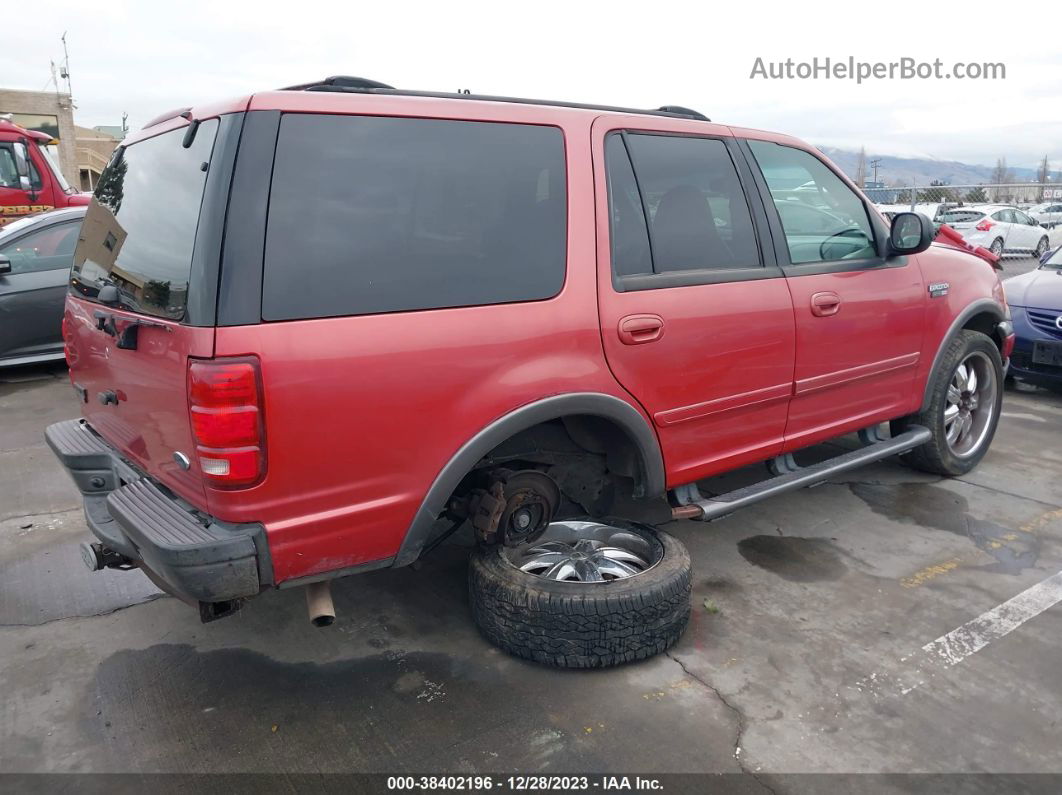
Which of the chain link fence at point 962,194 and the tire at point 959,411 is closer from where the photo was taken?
the tire at point 959,411

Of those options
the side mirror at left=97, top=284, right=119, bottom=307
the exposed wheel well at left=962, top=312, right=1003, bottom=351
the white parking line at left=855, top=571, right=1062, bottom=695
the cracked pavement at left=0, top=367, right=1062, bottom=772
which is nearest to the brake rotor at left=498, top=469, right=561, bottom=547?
the cracked pavement at left=0, top=367, right=1062, bottom=772

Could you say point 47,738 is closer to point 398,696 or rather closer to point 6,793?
point 6,793

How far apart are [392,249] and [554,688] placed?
163 cm

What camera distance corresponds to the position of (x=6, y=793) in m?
2.39

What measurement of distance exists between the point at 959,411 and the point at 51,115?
33409mm

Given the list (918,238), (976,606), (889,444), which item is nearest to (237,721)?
(976,606)

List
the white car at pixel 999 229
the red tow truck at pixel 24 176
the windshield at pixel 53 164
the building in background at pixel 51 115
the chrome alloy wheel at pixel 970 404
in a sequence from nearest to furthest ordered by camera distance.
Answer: the chrome alloy wheel at pixel 970 404, the red tow truck at pixel 24 176, the windshield at pixel 53 164, the white car at pixel 999 229, the building in background at pixel 51 115

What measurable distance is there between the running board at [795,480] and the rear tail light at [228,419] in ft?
5.97

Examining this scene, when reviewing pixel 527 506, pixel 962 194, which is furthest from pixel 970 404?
pixel 962 194

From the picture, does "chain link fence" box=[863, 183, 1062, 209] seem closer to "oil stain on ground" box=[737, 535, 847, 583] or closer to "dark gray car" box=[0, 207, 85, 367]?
"oil stain on ground" box=[737, 535, 847, 583]

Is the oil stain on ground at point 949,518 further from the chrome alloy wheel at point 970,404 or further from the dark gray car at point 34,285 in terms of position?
the dark gray car at point 34,285

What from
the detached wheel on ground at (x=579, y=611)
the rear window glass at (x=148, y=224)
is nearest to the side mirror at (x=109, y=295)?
the rear window glass at (x=148, y=224)

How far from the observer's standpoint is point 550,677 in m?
2.96

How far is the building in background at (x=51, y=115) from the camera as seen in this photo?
28734 millimetres
